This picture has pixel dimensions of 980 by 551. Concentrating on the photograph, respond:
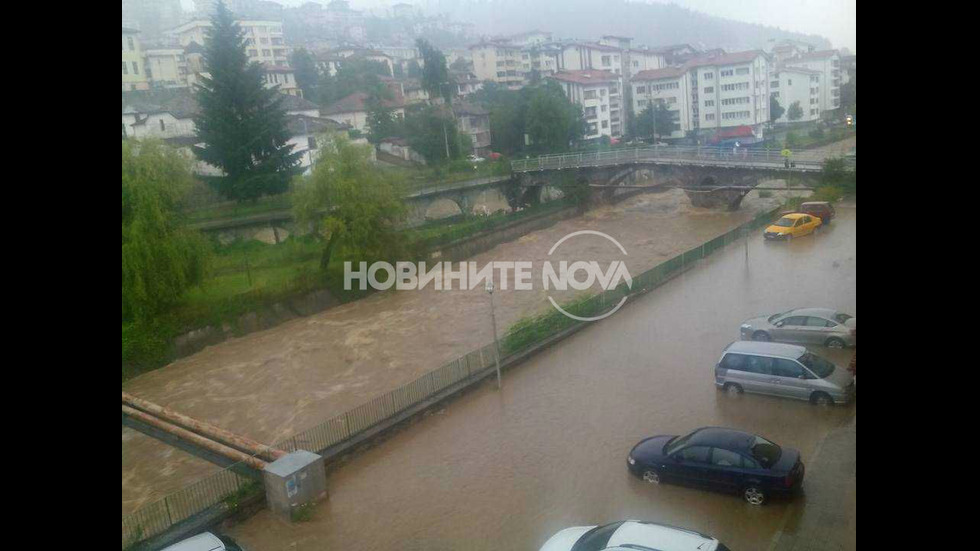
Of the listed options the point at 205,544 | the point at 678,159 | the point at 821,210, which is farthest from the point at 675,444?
the point at 678,159

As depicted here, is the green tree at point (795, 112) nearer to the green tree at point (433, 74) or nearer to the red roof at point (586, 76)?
the red roof at point (586, 76)

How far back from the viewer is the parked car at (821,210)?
7.76m

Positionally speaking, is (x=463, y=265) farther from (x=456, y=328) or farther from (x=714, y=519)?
(x=714, y=519)

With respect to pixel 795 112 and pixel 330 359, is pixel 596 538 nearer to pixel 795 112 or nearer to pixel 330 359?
pixel 330 359

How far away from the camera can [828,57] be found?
7.52 metres

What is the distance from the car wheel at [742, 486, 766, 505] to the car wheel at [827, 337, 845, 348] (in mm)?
2198

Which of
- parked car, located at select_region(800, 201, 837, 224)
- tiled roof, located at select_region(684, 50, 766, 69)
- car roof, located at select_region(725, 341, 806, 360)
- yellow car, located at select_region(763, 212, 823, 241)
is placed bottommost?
car roof, located at select_region(725, 341, 806, 360)

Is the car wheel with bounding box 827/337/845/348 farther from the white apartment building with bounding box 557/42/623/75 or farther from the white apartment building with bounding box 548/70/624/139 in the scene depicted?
the white apartment building with bounding box 557/42/623/75

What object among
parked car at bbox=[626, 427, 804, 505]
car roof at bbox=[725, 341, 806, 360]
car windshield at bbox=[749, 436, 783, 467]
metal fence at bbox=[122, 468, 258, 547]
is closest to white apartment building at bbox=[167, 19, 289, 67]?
metal fence at bbox=[122, 468, 258, 547]

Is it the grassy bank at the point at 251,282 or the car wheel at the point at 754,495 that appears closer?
the car wheel at the point at 754,495

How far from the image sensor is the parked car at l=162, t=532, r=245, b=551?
3148 mm

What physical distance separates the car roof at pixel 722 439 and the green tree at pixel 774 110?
624 cm

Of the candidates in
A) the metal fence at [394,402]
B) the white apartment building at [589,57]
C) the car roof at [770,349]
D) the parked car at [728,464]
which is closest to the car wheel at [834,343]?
the car roof at [770,349]
